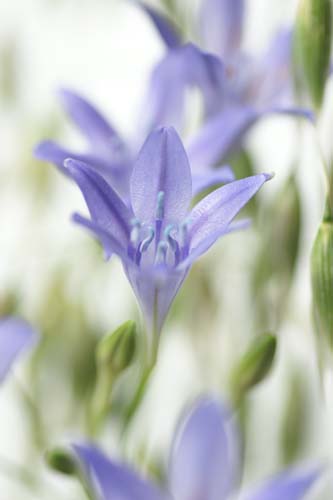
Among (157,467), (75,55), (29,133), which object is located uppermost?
(75,55)

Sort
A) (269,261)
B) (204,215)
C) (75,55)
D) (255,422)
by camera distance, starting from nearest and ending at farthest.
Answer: (204,215) → (269,261) → (255,422) → (75,55)

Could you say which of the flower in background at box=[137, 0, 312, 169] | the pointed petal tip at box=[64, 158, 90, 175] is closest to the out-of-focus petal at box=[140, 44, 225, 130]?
the flower in background at box=[137, 0, 312, 169]

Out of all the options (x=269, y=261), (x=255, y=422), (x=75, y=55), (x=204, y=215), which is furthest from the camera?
(x=75, y=55)

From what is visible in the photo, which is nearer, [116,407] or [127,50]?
[116,407]

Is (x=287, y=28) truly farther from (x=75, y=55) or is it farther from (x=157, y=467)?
(x=75, y=55)

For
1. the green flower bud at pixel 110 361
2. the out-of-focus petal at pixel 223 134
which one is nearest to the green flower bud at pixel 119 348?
the green flower bud at pixel 110 361

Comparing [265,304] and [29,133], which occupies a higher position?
[29,133]

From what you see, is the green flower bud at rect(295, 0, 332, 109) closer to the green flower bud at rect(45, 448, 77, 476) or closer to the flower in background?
the flower in background

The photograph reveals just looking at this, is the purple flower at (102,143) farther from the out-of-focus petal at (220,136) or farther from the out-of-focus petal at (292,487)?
the out-of-focus petal at (292,487)

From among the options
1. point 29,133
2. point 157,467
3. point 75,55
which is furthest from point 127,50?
point 157,467
